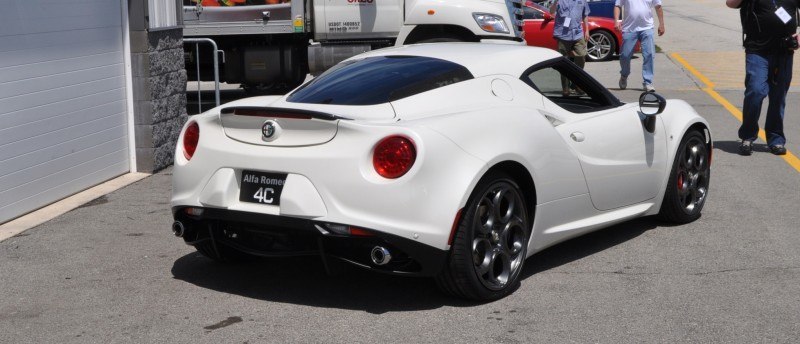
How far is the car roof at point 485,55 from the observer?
21.3ft

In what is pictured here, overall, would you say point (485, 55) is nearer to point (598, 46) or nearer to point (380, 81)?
point (380, 81)

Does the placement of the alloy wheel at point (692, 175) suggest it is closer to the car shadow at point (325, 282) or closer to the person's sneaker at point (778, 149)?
the car shadow at point (325, 282)

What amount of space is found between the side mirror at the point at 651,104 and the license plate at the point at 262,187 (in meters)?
2.64

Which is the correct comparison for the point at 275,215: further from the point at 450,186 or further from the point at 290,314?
the point at 450,186

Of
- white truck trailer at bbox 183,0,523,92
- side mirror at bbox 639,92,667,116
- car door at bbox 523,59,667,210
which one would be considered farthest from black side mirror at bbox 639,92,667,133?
white truck trailer at bbox 183,0,523,92

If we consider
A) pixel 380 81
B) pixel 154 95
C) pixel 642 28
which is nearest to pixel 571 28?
pixel 642 28

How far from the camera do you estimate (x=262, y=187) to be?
5.64m

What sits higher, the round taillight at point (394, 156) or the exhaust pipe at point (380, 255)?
the round taillight at point (394, 156)

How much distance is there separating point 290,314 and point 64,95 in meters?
4.06

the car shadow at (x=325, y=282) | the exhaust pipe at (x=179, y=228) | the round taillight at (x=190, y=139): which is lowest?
the car shadow at (x=325, y=282)

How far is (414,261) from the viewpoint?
5539mm

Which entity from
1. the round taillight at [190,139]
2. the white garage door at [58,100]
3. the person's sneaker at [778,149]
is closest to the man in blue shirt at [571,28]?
the person's sneaker at [778,149]

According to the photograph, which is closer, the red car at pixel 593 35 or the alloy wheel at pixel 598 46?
the red car at pixel 593 35

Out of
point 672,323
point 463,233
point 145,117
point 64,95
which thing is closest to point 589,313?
point 672,323
